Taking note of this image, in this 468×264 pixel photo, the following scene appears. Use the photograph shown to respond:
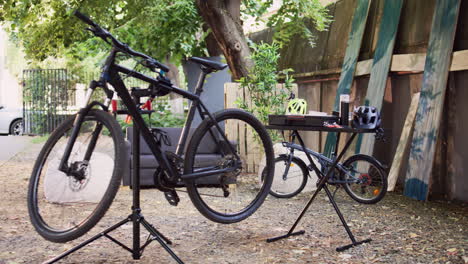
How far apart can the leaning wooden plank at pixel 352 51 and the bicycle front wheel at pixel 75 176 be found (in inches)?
186

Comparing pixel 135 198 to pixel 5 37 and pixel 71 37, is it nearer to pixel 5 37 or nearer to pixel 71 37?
pixel 71 37

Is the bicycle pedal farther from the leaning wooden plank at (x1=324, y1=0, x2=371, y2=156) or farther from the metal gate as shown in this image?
the metal gate

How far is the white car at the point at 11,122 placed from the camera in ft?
58.6

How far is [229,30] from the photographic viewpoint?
8.32m

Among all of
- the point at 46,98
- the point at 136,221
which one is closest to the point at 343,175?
the point at 136,221

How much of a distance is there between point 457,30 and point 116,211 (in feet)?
13.4

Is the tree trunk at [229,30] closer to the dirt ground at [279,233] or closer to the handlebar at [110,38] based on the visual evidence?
the dirt ground at [279,233]

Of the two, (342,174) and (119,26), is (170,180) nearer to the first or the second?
(342,174)

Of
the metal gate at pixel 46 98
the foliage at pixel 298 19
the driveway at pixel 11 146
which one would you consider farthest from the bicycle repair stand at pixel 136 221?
the metal gate at pixel 46 98

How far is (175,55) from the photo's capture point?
11305mm

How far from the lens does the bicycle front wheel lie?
307 cm

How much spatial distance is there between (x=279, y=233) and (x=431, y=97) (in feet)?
7.86

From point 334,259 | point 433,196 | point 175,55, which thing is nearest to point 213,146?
point 334,259

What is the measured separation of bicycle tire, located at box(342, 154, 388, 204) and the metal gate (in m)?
12.4
